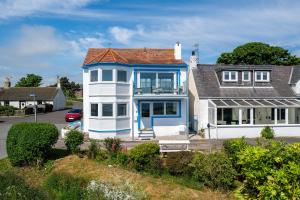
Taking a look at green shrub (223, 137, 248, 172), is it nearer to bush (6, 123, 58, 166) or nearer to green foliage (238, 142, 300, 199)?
green foliage (238, 142, 300, 199)

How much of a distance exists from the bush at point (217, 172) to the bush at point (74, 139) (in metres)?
7.53

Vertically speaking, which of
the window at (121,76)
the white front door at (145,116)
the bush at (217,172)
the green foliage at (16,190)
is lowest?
the green foliage at (16,190)

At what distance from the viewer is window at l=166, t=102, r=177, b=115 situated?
2892 centimetres

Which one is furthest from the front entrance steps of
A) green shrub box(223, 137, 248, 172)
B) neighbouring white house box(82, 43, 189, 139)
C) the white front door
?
green shrub box(223, 137, 248, 172)

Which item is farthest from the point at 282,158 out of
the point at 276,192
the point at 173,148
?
the point at 173,148

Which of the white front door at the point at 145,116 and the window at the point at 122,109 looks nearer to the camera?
the window at the point at 122,109

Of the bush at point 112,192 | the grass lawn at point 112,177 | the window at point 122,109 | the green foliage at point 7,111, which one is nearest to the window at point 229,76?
the window at point 122,109

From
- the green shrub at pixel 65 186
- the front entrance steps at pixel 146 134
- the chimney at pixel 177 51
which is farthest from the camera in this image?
the chimney at pixel 177 51

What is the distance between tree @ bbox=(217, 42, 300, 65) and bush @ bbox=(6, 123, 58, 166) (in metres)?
44.5

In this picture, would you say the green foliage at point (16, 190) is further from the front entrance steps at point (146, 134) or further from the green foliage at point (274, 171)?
the front entrance steps at point (146, 134)

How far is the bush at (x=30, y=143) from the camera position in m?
17.2

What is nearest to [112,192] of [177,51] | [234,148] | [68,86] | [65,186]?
[65,186]

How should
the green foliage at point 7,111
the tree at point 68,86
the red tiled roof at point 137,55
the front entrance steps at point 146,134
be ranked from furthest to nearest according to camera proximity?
1. the tree at point 68,86
2. the green foliage at point 7,111
3. the red tiled roof at point 137,55
4. the front entrance steps at point 146,134

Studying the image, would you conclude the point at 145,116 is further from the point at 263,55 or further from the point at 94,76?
the point at 263,55
